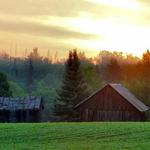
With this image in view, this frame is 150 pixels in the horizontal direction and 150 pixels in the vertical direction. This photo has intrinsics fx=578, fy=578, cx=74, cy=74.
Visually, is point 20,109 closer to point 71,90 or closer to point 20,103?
point 20,103

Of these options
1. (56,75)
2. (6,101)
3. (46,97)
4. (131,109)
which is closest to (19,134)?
(6,101)

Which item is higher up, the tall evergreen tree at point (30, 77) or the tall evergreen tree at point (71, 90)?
the tall evergreen tree at point (30, 77)

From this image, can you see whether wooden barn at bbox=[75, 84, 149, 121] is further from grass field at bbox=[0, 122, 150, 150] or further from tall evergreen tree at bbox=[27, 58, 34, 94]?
tall evergreen tree at bbox=[27, 58, 34, 94]

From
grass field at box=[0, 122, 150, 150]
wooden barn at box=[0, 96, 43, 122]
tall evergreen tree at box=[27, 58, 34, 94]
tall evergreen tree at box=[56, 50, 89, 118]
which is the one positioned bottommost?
grass field at box=[0, 122, 150, 150]

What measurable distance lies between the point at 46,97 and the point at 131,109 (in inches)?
1664

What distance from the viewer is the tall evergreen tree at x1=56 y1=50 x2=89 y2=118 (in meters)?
74.9

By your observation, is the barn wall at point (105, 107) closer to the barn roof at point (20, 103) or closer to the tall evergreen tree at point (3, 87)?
the barn roof at point (20, 103)

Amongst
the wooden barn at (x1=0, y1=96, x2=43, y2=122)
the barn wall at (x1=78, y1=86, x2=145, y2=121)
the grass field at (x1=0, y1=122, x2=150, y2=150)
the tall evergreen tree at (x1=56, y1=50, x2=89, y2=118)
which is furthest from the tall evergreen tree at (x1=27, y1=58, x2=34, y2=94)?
the grass field at (x1=0, y1=122, x2=150, y2=150)

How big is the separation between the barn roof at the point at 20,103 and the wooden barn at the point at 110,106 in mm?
7901

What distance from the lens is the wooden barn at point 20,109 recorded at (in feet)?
215

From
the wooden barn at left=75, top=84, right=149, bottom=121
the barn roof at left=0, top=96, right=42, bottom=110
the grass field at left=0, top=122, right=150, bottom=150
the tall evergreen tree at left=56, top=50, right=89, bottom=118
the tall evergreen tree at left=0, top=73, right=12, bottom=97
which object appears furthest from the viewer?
the tall evergreen tree at left=0, top=73, right=12, bottom=97

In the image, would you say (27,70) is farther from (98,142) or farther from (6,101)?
(98,142)

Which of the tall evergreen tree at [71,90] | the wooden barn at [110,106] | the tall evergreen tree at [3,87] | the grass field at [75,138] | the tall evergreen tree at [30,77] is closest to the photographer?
the grass field at [75,138]

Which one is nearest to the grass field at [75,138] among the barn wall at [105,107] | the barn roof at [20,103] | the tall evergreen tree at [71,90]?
the barn roof at [20,103]
